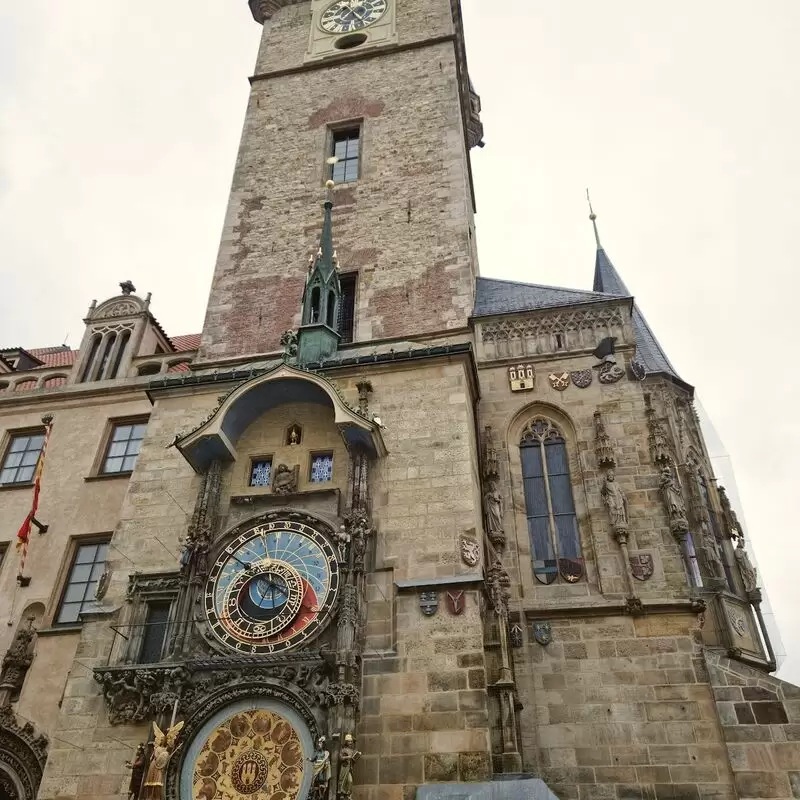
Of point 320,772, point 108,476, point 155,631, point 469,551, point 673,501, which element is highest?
point 108,476

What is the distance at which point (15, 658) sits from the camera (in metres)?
11.5

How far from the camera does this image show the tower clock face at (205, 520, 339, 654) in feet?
30.0

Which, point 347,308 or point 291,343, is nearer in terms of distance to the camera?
point 291,343

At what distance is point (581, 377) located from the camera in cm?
1245

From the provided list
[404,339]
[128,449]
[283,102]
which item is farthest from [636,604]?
[283,102]

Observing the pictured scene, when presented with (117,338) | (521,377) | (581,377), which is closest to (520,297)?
(521,377)

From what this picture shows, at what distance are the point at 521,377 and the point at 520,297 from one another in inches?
92.2

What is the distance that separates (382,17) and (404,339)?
1211 cm

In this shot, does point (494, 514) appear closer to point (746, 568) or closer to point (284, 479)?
point (284, 479)

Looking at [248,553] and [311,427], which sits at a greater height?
[311,427]

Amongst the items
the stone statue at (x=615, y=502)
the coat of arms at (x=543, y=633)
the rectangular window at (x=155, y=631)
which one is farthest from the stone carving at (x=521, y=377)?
the rectangular window at (x=155, y=631)

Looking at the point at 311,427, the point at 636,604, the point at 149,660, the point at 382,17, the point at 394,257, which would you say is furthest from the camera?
the point at 382,17

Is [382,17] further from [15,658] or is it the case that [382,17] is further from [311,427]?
[15,658]

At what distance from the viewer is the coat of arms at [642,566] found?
1035cm
